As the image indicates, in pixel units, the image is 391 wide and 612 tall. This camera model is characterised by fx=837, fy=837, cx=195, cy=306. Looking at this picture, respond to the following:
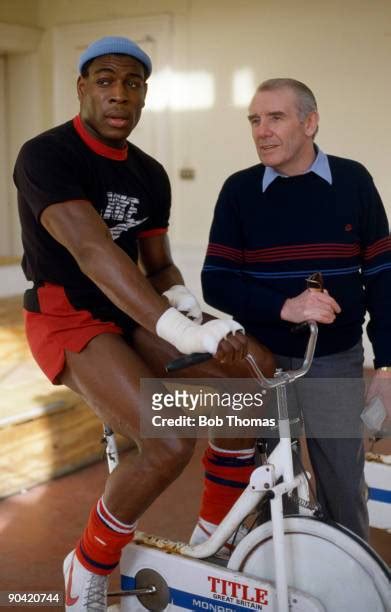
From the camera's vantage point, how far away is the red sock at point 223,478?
102 inches

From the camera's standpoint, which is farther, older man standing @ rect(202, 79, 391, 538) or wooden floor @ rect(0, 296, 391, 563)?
wooden floor @ rect(0, 296, 391, 563)

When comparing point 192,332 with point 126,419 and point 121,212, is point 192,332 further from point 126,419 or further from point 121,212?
point 121,212

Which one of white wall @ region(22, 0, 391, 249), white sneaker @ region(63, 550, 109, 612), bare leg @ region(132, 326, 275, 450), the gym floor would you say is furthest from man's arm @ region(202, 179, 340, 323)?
white wall @ region(22, 0, 391, 249)

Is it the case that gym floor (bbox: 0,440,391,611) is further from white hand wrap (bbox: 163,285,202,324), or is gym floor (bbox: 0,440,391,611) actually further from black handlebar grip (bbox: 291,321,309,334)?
black handlebar grip (bbox: 291,321,309,334)

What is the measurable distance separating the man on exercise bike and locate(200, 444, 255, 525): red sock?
30 millimetres

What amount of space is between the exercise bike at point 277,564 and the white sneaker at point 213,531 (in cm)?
7

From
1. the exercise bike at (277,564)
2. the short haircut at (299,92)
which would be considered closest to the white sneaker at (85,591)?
the exercise bike at (277,564)

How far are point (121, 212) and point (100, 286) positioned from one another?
36 centimetres

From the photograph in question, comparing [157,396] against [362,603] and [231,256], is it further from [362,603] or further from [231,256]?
[362,603]

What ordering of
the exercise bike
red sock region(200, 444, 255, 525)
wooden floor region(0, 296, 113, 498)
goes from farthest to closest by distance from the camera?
wooden floor region(0, 296, 113, 498) < red sock region(200, 444, 255, 525) < the exercise bike

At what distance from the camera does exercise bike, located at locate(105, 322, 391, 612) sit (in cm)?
222

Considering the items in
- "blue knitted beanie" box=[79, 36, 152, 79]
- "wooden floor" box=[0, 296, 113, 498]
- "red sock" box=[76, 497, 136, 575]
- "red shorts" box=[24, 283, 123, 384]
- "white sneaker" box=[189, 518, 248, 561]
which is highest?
"blue knitted beanie" box=[79, 36, 152, 79]

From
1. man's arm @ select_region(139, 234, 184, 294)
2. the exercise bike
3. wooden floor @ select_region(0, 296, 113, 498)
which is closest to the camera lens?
the exercise bike

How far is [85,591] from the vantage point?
2.39 metres
